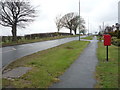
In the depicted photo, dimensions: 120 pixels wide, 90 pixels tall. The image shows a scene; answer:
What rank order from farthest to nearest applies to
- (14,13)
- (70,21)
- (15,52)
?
(70,21)
(14,13)
(15,52)

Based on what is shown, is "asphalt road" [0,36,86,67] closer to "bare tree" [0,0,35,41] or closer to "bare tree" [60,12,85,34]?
"bare tree" [0,0,35,41]

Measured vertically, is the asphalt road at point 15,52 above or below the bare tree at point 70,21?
below

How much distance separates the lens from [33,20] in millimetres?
26219

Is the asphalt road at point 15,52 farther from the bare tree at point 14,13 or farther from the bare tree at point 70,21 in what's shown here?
the bare tree at point 70,21

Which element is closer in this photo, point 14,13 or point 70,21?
point 14,13

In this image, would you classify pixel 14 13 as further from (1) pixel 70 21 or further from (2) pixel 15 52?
(1) pixel 70 21

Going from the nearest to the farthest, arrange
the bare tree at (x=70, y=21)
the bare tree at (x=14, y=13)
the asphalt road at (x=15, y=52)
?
the asphalt road at (x=15, y=52) → the bare tree at (x=14, y=13) → the bare tree at (x=70, y=21)

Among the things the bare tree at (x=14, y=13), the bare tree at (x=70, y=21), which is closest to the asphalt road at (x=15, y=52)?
the bare tree at (x=14, y=13)

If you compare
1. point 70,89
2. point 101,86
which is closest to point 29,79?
point 70,89

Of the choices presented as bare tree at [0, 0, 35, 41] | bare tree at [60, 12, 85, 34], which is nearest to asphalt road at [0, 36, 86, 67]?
bare tree at [0, 0, 35, 41]

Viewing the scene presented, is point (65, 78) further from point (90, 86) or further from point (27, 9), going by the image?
point (27, 9)

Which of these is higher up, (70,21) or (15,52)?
(70,21)

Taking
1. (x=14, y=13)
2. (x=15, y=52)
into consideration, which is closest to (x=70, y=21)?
(x=14, y=13)

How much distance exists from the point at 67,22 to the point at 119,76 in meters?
66.5
